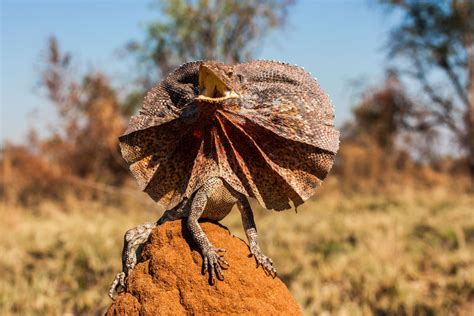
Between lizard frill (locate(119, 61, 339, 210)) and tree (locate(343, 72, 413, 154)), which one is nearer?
lizard frill (locate(119, 61, 339, 210))

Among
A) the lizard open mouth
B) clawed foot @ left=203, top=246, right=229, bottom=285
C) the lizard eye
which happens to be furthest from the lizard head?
→ clawed foot @ left=203, top=246, right=229, bottom=285

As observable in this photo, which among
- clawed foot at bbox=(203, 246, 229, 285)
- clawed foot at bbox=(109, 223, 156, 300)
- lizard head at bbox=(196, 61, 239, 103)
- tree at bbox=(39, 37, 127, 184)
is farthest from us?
tree at bbox=(39, 37, 127, 184)

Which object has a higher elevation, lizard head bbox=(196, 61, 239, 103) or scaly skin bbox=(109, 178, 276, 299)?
lizard head bbox=(196, 61, 239, 103)

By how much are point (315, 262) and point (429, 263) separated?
1.41 m

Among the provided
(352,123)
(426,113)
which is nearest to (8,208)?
(426,113)

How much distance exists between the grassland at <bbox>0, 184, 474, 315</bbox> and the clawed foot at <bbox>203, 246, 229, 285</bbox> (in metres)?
3.23

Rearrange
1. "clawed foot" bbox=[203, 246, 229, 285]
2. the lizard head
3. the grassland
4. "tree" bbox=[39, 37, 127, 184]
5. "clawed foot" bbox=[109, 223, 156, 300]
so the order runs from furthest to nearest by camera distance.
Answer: "tree" bbox=[39, 37, 127, 184] → the grassland → "clawed foot" bbox=[109, 223, 156, 300] → "clawed foot" bbox=[203, 246, 229, 285] → the lizard head

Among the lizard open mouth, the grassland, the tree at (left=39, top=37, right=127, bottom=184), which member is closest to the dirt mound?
the lizard open mouth

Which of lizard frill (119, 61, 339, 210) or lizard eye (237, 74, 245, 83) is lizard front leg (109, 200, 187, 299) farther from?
lizard eye (237, 74, 245, 83)

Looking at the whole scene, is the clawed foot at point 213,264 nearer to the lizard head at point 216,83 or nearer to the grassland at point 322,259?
the lizard head at point 216,83

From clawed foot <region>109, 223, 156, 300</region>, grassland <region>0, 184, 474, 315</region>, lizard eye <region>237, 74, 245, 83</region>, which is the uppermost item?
grassland <region>0, 184, 474, 315</region>

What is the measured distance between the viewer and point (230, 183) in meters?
2.49

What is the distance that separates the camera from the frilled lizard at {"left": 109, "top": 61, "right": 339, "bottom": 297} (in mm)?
2459

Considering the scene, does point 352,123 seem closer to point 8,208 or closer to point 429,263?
point 8,208
